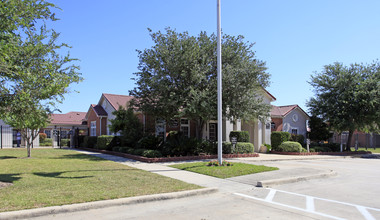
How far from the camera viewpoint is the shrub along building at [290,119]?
29.4m

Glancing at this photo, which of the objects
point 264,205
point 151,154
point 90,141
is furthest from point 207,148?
point 90,141

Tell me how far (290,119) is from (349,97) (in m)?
6.49

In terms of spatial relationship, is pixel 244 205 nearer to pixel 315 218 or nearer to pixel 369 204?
pixel 315 218

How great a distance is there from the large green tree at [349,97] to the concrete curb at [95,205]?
2222 cm

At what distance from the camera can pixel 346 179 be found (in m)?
11.5

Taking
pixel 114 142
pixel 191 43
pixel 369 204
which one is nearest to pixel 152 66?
pixel 191 43

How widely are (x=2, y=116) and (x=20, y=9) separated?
3212mm

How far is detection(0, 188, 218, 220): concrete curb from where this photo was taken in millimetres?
5679

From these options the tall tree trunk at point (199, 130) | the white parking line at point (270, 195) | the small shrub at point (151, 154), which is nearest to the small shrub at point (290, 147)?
the tall tree trunk at point (199, 130)

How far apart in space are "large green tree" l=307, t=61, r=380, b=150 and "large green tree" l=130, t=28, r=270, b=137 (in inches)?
444

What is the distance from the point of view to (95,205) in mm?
6551

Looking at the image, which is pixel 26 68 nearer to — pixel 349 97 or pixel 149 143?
pixel 149 143

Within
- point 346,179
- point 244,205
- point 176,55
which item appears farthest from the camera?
point 176,55

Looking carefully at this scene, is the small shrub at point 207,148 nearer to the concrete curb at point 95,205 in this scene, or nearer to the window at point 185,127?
the window at point 185,127
